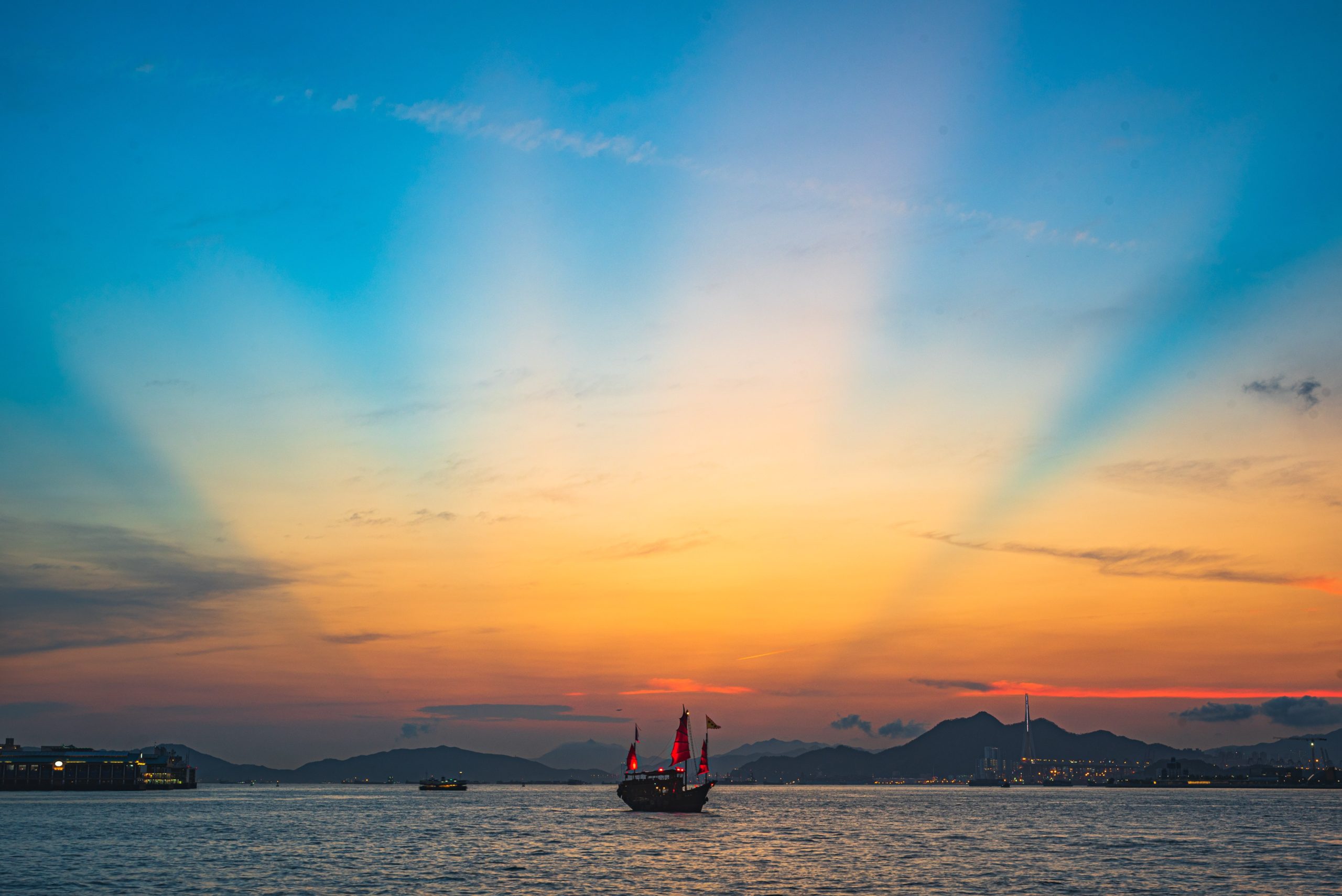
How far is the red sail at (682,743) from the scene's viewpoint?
603 feet

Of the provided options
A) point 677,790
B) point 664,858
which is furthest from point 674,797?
point 664,858

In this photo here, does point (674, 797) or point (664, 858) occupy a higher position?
point (664, 858)

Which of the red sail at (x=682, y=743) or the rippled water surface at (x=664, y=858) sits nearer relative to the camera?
the rippled water surface at (x=664, y=858)

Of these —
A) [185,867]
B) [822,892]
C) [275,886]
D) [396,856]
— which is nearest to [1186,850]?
[822,892]

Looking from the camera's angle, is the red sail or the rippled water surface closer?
the rippled water surface

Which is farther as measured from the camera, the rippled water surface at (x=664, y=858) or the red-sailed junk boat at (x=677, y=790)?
the red-sailed junk boat at (x=677, y=790)

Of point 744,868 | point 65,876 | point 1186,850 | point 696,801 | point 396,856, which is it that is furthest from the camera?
point 696,801

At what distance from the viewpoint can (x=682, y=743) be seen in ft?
616

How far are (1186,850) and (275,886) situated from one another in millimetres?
96733

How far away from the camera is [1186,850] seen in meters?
120

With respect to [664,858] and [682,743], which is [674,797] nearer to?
[682,743]

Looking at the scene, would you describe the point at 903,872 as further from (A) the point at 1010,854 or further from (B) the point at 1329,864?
(B) the point at 1329,864

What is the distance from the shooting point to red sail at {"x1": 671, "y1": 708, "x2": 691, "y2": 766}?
184 m

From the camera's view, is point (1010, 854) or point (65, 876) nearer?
point (65, 876)
